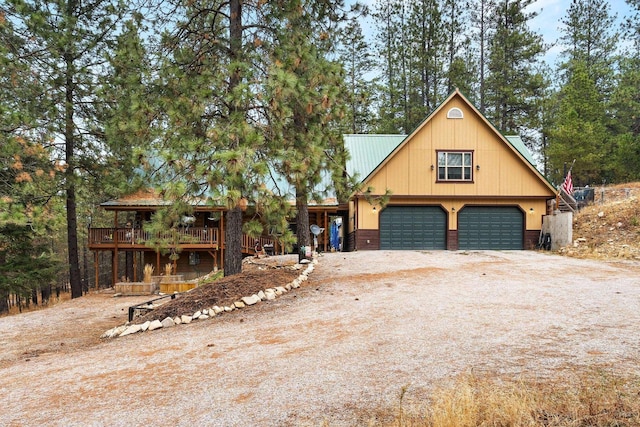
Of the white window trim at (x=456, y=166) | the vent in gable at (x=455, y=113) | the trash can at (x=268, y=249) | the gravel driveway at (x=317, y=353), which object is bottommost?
the trash can at (x=268, y=249)

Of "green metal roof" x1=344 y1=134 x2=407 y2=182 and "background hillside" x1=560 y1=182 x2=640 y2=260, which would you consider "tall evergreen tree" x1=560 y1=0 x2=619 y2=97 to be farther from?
"green metal roof" x1=344 y1=134 x2=407 y2=182

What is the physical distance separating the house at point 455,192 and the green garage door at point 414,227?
0.04 metres

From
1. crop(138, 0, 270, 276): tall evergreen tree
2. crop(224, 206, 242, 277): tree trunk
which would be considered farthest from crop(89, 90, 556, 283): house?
crop(138, 0, 270, 276): tall evergreen tree

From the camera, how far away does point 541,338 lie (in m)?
5.41

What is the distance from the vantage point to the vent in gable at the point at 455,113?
18.8m

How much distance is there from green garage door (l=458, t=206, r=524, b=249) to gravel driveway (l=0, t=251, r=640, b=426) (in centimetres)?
924

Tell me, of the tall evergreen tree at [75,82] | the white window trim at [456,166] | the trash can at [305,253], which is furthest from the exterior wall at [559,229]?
the tall evergreen tree at [75,82]

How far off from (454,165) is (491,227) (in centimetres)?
317

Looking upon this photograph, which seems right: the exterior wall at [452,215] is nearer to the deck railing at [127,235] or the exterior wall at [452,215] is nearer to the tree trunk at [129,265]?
the deck railing at [127,235]

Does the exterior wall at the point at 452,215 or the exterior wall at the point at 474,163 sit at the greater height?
the exterior wall at the point at 474,163

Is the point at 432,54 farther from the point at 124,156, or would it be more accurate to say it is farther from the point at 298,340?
the point at 298,340

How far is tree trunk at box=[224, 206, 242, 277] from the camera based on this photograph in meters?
10.1

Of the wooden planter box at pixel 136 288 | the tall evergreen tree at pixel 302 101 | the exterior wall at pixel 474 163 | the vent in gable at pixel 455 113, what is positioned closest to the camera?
the tall evergreen tree at pixel 302 101

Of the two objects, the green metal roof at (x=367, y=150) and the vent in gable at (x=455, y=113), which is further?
the green metal roof at (x=367, y=150)
